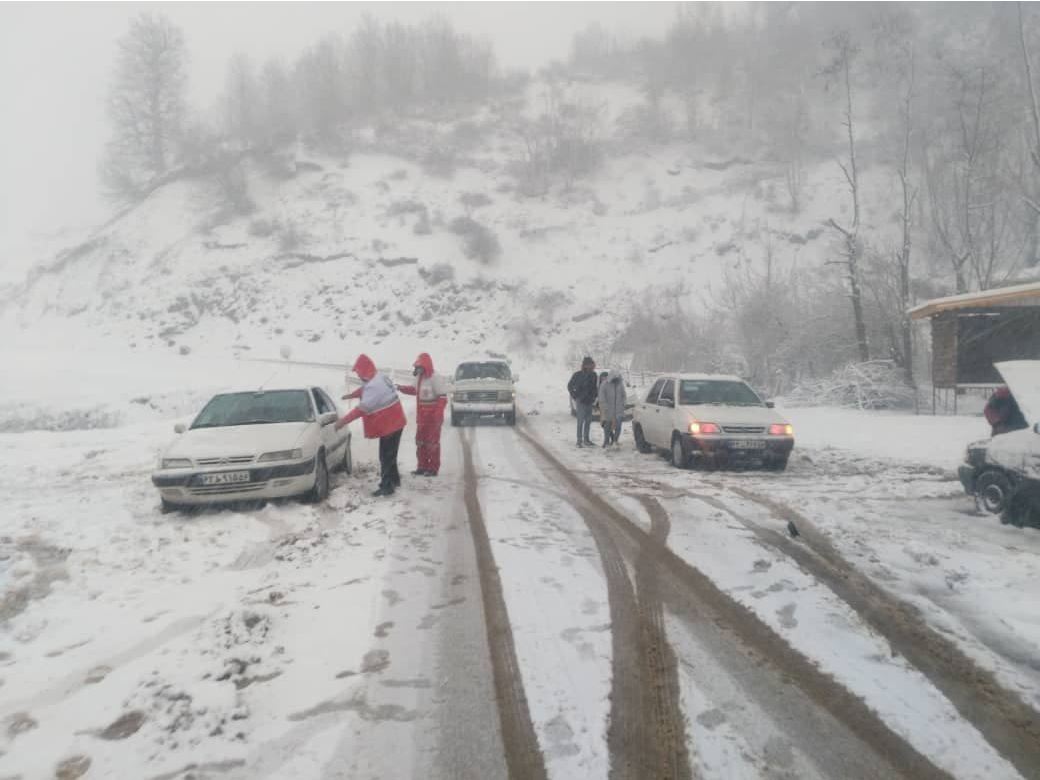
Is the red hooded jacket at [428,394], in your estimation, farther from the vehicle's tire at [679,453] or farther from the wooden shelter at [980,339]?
the wooden shelter at [980,339]

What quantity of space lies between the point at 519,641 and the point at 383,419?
464cm

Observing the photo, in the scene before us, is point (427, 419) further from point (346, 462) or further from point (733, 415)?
point (733, 415)

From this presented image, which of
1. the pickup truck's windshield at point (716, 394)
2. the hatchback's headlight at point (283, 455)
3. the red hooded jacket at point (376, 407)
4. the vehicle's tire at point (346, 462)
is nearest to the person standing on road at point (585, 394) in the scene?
the pickup truck's windshield at point (716, 394)

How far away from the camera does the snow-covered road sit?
296 cm

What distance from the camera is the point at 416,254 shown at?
48.0 m

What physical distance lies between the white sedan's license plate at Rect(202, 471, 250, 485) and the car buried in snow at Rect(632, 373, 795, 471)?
6.25 metres

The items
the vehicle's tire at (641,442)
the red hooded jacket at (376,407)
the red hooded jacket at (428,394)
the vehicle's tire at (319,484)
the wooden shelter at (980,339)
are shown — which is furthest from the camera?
the wooden shelter at (980,339)

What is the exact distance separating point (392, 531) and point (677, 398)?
6233 millimetres

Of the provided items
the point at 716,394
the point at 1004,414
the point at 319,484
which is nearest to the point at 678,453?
the point at 716,394

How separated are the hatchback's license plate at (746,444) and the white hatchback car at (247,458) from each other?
225 inches

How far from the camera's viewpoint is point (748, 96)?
61781mm

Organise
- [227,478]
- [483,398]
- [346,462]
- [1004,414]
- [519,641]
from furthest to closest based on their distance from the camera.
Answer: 1. [483,398]
2. [346,462]
3. [1004,414]
4. [227,478]
5. [519,641]

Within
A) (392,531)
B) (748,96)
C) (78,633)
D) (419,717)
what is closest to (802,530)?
(392,531)

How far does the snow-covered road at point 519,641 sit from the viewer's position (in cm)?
296
